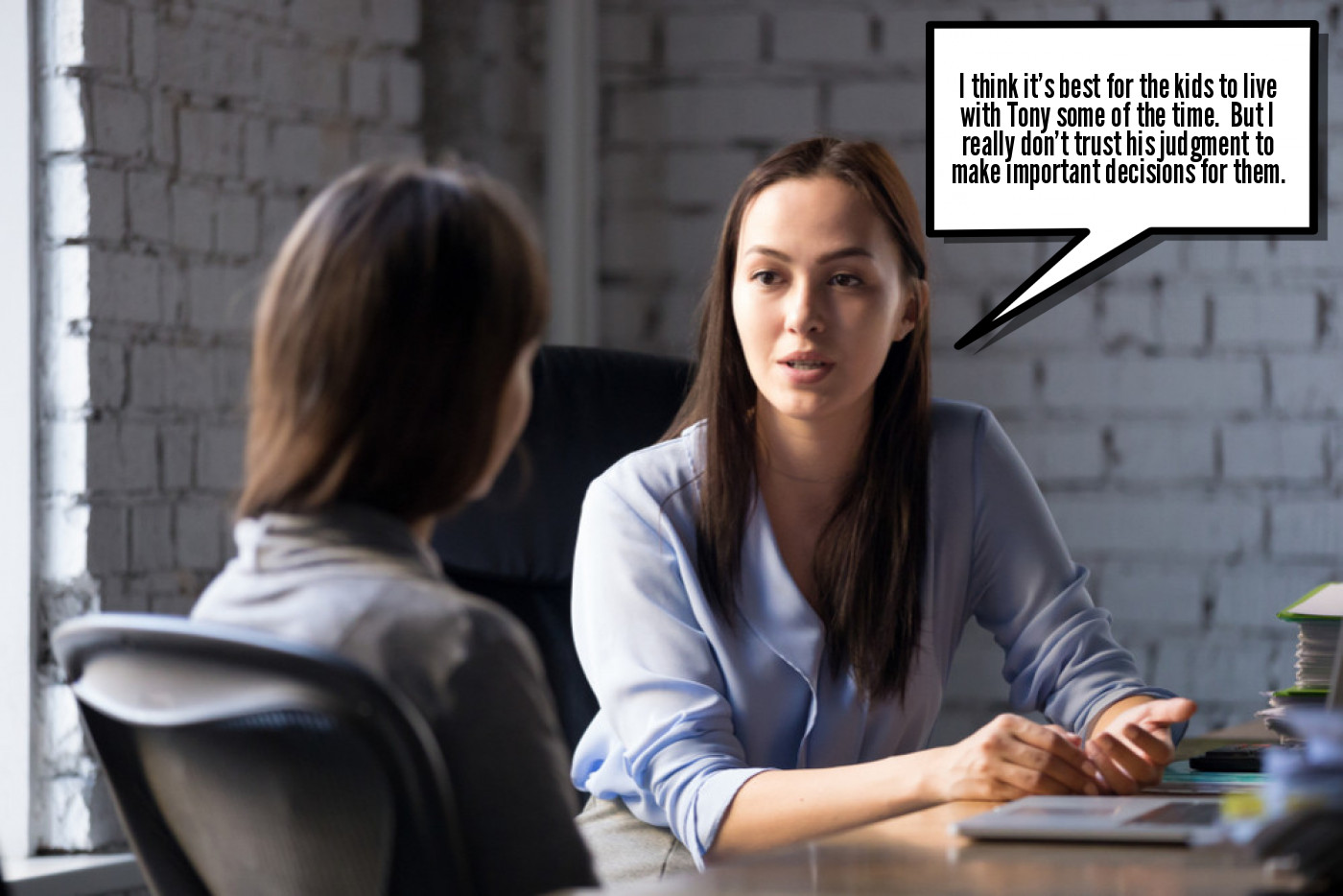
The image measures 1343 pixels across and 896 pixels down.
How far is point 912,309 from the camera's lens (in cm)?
160

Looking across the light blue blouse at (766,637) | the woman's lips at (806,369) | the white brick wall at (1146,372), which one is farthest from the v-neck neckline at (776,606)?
the white brick wall at (1146,372)

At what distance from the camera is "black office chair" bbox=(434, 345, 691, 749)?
5.66 ft

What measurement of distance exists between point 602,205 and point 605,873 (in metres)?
1.51

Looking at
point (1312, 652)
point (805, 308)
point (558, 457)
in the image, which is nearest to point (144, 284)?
point (558, 457)

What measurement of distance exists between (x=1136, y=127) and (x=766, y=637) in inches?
54.1

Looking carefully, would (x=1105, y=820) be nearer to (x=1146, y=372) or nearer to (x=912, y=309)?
(x=912, y=309)

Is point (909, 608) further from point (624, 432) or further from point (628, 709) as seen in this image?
point (624, 432)

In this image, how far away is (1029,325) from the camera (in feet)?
8.20

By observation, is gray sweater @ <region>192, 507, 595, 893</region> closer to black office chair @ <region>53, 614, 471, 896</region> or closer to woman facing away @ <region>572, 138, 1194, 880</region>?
black office chair @ <region>53, 614, 471, 896</region>

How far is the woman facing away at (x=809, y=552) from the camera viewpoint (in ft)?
4.56

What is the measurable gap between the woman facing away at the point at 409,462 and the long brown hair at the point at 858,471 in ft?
2.18

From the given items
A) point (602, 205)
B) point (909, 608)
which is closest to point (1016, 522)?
point (909, 608)

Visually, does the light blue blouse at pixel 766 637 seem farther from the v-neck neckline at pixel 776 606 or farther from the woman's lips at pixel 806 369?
the woman's lips at pixel 806 369

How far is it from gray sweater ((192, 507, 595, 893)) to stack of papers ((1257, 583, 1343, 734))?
2.81 feet
